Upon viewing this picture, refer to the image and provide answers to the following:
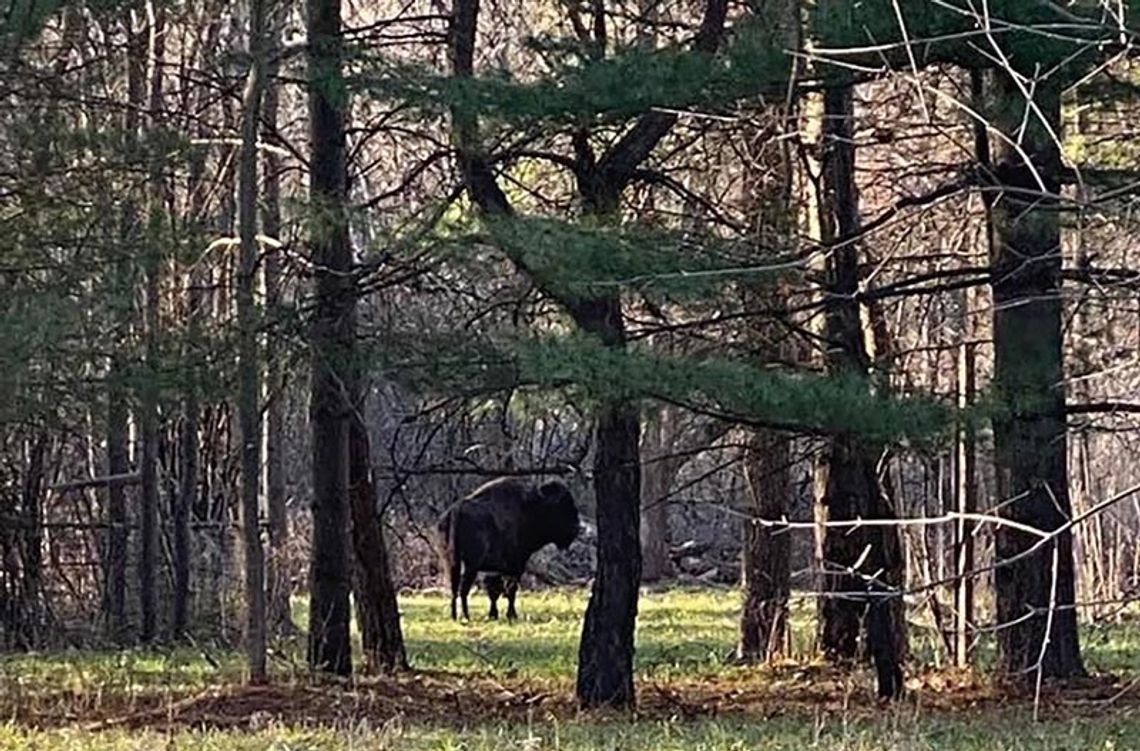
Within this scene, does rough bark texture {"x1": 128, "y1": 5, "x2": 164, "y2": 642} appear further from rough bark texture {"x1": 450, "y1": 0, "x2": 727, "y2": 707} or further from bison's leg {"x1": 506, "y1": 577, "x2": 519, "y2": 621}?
bison's leg {"x1": 506, "y1": 577, "x2": 519, "y2": 621}

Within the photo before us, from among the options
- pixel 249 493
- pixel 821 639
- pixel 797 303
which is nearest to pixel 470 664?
pixel 821 639

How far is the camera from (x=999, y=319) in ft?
52.5

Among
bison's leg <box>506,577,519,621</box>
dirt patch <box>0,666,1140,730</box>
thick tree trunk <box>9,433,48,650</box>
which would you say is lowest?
dirt patch <box>0,666,1140,730</box>

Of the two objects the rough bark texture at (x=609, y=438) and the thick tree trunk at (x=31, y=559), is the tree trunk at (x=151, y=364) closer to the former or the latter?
the thick tree trunk at (x=31, y=559)

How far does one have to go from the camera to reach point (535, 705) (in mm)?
15859

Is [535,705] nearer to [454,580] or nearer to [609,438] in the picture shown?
[609,438]

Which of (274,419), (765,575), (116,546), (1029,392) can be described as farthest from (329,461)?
(1029,392)

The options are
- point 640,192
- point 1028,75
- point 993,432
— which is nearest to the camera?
point 1028,75

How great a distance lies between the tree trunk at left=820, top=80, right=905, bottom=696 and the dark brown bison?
11589 mm

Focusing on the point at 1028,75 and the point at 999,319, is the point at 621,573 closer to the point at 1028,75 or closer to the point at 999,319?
the point at 999,319

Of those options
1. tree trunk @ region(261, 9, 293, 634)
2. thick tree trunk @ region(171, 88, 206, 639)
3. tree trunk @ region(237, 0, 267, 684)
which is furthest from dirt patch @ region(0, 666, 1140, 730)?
thick tree trunk @ region(171, 88, 206, 639)

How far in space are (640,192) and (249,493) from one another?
3873 millimetres

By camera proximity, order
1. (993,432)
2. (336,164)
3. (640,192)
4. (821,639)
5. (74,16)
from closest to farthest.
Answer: (993,432), (74,16), (640,192), (336,164), (821,639)

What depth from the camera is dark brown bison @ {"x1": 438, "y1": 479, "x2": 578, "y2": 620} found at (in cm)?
2925
